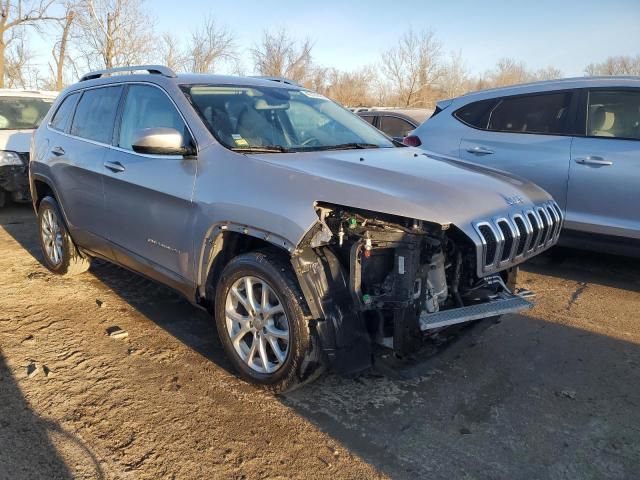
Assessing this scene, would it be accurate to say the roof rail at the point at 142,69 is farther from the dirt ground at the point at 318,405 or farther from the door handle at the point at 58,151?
the dirt ground at the point at 318,405

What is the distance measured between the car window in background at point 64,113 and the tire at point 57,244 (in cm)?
71

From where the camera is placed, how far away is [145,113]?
3953 millimetres

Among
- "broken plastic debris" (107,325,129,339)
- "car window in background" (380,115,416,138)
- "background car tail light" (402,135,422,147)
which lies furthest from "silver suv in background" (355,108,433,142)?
"broken plastic debris" (107,325,129,339)

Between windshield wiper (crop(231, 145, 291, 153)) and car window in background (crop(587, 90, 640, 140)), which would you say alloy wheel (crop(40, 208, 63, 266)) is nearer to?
windshield wiper (crop(231, 145, 291, 153))

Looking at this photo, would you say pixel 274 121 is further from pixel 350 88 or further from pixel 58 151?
pixel 350 88

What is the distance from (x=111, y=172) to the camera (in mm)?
4078

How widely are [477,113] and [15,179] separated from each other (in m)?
6.63

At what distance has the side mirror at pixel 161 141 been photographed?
3295 millimetres

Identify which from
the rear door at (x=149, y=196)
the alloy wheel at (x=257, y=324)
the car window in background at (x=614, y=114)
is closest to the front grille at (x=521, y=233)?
the alloy wheel at (x=257, y=324)

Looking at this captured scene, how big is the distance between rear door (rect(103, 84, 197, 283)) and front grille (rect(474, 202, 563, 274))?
1764mm

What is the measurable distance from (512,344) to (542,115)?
8.60 feet

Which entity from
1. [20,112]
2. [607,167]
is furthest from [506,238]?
[20,112]

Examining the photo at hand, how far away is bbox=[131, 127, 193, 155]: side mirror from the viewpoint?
10.8 feet

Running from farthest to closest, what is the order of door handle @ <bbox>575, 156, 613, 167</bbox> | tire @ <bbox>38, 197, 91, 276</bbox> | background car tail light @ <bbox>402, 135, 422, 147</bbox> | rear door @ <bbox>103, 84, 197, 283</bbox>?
background car tail light @ <bbox>402, 135, 422, 147</bbox> < tire @ <bbox>38, 197, 91, 276</bbox> < door handle @ <bbox>575, 156, 613, 167</bbox> < rear door @ <bbox>103, 84, 197, 283</bbox>
